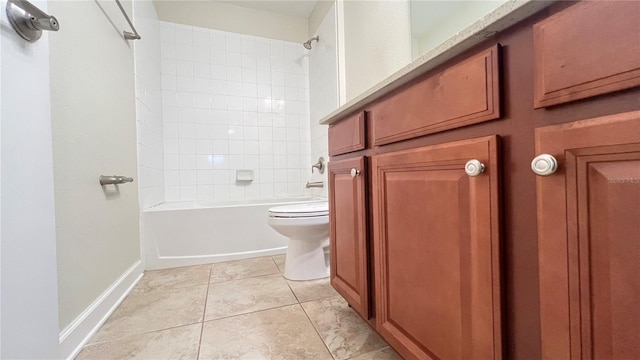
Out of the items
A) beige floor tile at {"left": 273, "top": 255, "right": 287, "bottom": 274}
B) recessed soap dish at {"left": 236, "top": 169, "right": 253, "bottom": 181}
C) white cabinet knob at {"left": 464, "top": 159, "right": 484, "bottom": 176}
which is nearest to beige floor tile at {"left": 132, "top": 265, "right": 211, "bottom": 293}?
beige floor tile at {"left": 273, "top": 255, "right": 287, "bottom": 274}

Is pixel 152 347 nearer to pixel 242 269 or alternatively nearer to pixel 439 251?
pixel 242 269

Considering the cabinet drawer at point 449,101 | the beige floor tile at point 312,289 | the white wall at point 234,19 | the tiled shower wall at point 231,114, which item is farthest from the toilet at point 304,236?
the white wall at point 234,19

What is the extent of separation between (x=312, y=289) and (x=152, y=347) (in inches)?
30.0

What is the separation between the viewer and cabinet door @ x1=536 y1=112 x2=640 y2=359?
0.31m

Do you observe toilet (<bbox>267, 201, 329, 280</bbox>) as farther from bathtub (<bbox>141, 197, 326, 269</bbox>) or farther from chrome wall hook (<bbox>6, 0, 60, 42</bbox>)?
chrome wall hook (<bbox>6, 0, 60, 42</bbox>)

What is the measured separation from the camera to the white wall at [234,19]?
2.44m

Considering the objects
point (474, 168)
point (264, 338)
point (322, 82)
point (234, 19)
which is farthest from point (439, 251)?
point (234, 19)

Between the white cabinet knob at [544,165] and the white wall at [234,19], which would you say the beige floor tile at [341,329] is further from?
the white wall at [234,19]

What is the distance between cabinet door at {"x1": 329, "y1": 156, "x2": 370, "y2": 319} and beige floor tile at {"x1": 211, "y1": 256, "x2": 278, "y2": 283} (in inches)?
30.4

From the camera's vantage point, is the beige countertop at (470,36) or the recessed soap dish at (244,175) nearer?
the beige countertop at (470,36)

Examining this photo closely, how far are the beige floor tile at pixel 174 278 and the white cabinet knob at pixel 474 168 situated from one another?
1.61 m

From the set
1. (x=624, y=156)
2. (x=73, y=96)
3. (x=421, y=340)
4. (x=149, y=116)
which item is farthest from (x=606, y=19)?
(x=149, y=116)

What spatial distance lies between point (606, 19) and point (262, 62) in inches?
111

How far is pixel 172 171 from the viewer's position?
2.45 m
